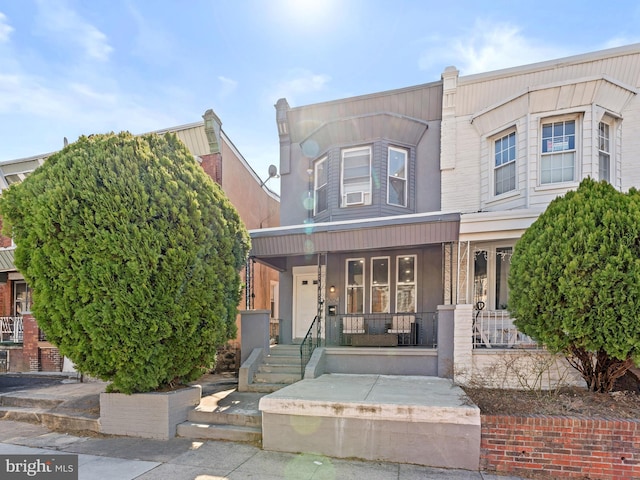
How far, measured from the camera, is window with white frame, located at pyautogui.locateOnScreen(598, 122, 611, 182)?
849 centimetres

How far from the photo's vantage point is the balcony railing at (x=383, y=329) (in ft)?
28.7

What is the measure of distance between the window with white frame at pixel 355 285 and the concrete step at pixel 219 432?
16.7ft

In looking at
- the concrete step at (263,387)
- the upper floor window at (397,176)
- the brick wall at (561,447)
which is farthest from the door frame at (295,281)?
the brick wall at (561,447)

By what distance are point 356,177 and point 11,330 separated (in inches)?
515

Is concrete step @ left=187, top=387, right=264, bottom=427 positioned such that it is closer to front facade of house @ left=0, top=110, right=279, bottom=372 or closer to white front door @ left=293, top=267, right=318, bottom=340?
front facade of house @ left=0, top=110, right=279, bottom=372

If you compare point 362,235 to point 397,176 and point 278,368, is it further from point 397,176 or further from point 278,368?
point 278,368

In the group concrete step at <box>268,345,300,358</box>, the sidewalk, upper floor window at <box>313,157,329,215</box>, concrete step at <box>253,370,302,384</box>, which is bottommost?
the sidewalk

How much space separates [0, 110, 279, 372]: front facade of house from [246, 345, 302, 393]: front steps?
1.64m

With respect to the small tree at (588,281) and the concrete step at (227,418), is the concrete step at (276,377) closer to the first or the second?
the concrete step at (227,418)

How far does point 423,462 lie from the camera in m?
4.65

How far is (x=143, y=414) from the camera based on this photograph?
227 inches

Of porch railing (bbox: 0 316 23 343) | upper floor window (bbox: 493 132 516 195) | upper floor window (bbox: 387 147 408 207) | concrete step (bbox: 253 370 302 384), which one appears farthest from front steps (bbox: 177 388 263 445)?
porch railing (bbox: 0 316 23 343)

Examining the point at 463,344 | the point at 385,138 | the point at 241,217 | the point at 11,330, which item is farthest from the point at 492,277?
the point at 11,330

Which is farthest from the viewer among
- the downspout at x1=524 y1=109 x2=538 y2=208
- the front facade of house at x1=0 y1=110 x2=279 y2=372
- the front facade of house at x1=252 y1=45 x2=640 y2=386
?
the front facade of house at x1=0 y1=110 x2=279 y2=372
